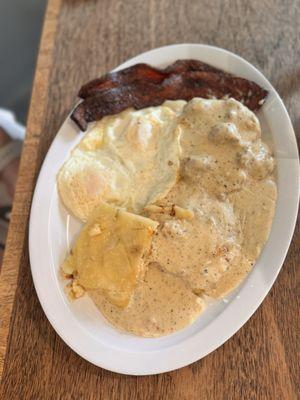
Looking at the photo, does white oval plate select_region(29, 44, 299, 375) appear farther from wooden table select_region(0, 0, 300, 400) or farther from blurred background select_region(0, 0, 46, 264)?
blurred background select_region(0, 0, 46, 264)

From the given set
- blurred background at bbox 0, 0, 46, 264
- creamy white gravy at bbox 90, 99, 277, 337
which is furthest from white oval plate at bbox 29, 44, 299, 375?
blurred background at bbox 0, 0, 46, 264

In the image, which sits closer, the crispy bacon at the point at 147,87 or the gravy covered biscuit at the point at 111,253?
the gravy covered biscuit at the point at 111,253

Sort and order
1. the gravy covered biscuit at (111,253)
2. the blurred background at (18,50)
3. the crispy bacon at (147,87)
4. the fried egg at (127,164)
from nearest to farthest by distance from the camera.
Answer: the gravy covered biscuit at (111,253)
the fried egg at (127,164)
the crispy bacon at (147,87)
the blurred background at (18,50)

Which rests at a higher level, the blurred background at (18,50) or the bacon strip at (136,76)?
the bacon strip at (136,76)

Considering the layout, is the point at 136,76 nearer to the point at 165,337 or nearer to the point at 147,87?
the point at 147,87

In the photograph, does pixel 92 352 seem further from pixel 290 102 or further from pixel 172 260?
pixel 290 102

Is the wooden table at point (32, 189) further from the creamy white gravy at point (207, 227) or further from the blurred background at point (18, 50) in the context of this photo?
the blurred background at point (18, 50)

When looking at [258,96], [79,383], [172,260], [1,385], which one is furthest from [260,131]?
[1,385]

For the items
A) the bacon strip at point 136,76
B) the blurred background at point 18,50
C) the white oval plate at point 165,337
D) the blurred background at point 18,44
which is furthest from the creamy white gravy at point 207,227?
the blurred background at point 18,44
